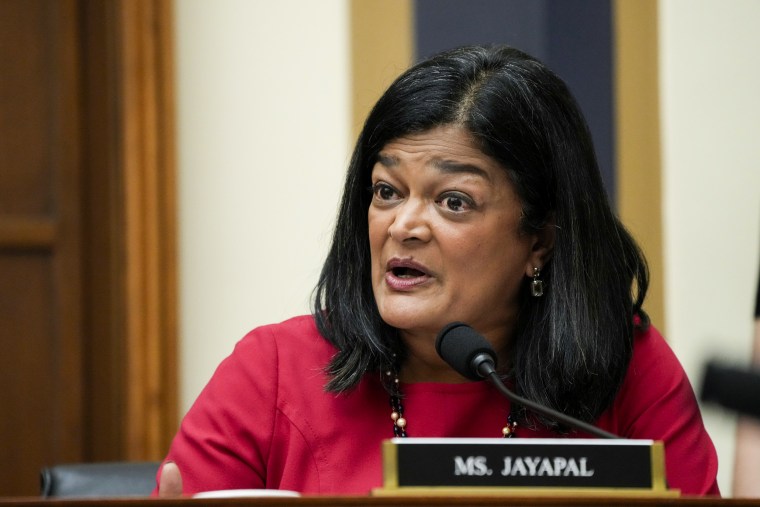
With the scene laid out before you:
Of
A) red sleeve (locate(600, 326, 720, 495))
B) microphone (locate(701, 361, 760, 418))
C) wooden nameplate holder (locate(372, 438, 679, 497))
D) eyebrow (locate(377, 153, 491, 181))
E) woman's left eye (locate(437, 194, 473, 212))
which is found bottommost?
red sleeve (locate(600, 326, 720, 495))

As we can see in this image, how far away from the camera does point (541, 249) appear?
6.45ft

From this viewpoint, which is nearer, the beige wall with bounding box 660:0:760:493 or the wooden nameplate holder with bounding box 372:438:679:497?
the wooden nameplate holder with bounding box 372:438:679:497

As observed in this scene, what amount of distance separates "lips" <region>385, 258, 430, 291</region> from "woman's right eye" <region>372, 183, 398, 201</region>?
0.40 feet

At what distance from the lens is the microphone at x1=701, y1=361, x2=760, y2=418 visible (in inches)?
30.8

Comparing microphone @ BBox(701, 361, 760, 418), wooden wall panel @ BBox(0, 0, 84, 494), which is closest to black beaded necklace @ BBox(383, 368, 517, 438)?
microphone @ BBox(701, 361, 760, 418)

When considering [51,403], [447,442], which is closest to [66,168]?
[51,403]

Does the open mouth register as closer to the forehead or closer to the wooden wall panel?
the forehead

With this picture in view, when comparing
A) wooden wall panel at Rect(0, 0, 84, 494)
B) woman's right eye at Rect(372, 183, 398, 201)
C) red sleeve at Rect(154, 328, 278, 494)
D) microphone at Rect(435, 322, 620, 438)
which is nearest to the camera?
microphone at Rect(435, 322, 620, 438)

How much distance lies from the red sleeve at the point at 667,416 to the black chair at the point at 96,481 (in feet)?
2.65

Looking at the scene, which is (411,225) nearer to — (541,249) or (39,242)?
(541,249)

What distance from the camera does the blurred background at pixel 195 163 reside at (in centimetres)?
297

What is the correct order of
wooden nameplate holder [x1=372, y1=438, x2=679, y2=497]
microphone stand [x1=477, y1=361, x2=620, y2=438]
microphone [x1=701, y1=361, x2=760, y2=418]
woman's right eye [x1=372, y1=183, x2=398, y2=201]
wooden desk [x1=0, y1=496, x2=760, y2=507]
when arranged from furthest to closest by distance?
woman's right eye [x1=372, y1=183, x2=398, y2=201] → microphone stand [x1=477, y1=361, x2=620, y2=438] → wooden nameplate holder [x1=372, y1=438, x2=679, y2=497] → wooden desk [x1=0, y1=496, x2=760, y2=507] → microphone [x1=701, y1=361, x2=760, y2=418]

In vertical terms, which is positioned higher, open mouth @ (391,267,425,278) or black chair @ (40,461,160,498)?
open mouth @ (391,267,425,278)

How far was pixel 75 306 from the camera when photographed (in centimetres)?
310
